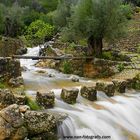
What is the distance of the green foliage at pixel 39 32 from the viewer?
60.4m

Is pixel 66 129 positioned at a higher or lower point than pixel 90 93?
lower

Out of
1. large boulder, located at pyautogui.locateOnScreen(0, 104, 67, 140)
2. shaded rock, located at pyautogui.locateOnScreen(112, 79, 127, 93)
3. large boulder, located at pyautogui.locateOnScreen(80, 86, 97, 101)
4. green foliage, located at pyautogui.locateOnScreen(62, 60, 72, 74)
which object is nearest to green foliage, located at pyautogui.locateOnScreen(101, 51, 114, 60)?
green foliage, located at pyautogui.locateOnScreen(62, 60, 72, 74)

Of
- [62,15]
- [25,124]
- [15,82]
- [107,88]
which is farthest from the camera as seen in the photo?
[62,15]

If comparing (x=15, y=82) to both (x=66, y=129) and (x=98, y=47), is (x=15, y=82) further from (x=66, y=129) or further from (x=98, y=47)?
(x=98, y=47)

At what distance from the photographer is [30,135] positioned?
53.6 ft

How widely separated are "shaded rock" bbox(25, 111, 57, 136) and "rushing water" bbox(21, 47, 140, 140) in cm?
82

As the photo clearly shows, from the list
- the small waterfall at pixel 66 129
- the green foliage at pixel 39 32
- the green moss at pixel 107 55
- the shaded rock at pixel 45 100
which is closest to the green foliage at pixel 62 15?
the green foliage at pixel 39 32

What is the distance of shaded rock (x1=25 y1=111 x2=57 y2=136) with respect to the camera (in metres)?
16.3

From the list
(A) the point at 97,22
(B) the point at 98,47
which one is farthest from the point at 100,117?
(B) the point at 98,47

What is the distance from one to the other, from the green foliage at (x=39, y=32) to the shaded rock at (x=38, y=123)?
1704 inches

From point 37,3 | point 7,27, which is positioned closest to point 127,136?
point 7,27

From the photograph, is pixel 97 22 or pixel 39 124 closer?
pixel 39 124

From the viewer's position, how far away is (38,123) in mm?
16406

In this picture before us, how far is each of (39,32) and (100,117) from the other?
42206 millimetres
